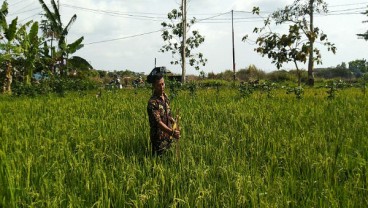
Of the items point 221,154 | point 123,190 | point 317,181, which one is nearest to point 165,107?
point 221,154

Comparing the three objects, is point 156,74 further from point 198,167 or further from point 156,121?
point 198,167

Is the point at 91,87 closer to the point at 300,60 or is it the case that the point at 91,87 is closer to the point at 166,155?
the point at 300,60

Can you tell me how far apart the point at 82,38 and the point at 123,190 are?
1374 cm

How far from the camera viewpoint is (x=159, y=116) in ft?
13.0

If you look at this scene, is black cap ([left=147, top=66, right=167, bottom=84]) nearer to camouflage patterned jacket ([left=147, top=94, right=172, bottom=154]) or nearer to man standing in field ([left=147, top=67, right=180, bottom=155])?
man standing in field ([left=147, top=67, right=180, bottom=155])

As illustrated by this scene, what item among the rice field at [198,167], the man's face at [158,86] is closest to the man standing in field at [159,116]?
the man's face at [158,86]

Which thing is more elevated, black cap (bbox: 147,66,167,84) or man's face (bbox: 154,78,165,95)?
black cap (bbox: 147,66,167,84)

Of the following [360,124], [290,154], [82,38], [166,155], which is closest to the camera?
[290,154]

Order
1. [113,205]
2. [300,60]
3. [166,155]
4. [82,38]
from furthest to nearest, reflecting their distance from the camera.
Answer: [82,38] → [300,60] → [166,155] → [113,205]

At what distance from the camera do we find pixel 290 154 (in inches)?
147

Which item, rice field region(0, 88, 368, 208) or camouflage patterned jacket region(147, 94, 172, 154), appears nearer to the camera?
rice field region(0, 88, 368, 208)

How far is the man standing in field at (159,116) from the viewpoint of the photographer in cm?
390

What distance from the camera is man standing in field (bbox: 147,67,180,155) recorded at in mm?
3904

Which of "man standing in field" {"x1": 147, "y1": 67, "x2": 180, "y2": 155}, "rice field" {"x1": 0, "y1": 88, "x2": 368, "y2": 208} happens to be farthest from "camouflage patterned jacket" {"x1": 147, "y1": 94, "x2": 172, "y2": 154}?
"rice field" {"x1": 0, "y1": 88, "x2": 368, "y2": 208}
